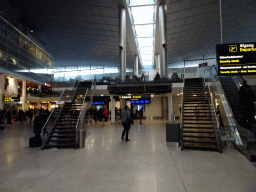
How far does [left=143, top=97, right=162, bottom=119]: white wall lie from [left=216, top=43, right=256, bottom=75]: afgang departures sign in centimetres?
2066

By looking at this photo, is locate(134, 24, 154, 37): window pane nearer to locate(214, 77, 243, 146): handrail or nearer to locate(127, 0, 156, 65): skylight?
locate(127, 0, 156, 65): skylight

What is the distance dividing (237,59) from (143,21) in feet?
67.0

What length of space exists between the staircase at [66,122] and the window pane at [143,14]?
13.6 m

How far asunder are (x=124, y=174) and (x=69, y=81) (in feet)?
61.6

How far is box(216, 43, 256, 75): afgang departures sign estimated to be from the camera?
27.4ft

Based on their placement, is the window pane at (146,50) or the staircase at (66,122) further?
the window pane at (146,50)

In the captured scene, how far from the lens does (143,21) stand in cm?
2683

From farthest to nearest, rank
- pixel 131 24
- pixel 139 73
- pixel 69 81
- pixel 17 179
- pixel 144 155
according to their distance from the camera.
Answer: pixel 131 24, pixel 69 81, pixel 139 73, pixel 144 155, pixel 17 179

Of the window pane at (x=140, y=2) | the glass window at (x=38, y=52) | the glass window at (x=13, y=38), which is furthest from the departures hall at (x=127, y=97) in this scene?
the glass window at (x=38, y=52)

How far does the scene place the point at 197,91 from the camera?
13328 mm

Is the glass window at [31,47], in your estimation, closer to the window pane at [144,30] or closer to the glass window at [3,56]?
the glass window at [3,56]

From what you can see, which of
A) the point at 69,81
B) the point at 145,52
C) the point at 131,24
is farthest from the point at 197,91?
the point at 145,52

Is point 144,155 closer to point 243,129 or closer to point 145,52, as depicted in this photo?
point 243,129

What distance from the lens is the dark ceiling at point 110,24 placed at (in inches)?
893
